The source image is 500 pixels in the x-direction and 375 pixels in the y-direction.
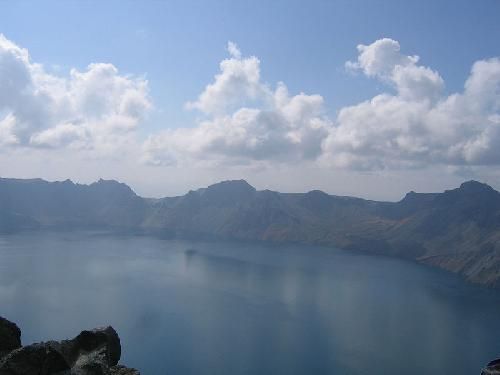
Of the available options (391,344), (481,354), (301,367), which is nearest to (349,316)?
(391,344)

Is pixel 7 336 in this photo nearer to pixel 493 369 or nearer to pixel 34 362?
pixel 34 362

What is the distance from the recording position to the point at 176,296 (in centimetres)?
18538

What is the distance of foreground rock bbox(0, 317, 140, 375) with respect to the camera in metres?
26.3

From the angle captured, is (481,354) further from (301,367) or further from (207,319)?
(207,319)

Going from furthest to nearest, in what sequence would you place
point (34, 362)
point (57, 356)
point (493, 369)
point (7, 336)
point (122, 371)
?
point (493, 369) → point (122, 371) → point (7, 336) → point (57, 356) → point (34, 362)

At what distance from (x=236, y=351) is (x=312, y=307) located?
6546 cm

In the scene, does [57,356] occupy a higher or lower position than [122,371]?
higher

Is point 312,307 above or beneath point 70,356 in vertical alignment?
beneath

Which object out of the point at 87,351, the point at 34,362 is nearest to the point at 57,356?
the point at 34,362

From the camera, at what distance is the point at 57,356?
89.2ft

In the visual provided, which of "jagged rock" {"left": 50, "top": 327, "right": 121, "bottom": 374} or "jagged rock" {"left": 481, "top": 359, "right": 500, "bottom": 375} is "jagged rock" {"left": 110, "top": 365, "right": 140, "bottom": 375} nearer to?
"jagged rock" {"left": 50, "top": 327, "right": 121, "bottom": 374}

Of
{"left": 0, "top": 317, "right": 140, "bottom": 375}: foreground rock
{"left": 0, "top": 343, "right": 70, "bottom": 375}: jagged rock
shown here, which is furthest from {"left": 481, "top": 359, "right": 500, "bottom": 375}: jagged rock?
{"left": 0, "top": 343, "right": 70, "bottom": 375}: jagged rock

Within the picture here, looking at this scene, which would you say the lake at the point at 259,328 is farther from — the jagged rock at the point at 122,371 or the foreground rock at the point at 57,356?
the foreground rock at the point at 57,356

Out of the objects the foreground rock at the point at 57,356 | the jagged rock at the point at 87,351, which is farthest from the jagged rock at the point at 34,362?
the jagged rock at the point at 87,351
